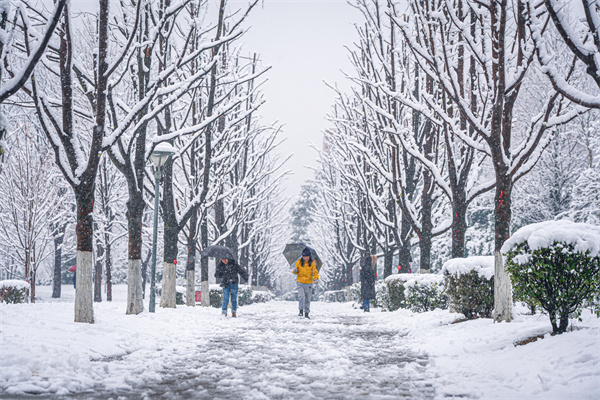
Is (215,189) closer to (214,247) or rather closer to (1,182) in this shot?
(214,247)

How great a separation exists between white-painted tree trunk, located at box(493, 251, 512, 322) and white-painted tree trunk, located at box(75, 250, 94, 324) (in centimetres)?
678

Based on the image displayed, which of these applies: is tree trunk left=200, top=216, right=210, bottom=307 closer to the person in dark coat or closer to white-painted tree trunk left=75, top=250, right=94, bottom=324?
the person in dark coat

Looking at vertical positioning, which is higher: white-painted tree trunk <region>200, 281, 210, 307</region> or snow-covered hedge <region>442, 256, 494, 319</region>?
snow-covered hedge <region>442, 256, 494, 319</region>

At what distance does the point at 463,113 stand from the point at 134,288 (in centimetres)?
791

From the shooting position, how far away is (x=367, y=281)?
17.5 m

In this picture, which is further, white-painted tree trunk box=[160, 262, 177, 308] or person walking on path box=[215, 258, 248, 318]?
white-painted tree trunk box=[160, 262, 177, 308]

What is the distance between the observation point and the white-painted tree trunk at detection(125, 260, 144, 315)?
10.6 metres

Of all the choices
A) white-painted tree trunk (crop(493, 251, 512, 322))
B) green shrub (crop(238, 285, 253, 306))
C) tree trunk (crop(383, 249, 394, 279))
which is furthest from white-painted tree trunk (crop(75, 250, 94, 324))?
green shrub (crop(238, 285, 253, 306))

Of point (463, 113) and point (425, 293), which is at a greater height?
point (463, 113)

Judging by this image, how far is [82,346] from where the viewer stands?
243 inches

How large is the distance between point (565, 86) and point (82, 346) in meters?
6.93

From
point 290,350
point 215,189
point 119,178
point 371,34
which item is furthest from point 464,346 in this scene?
point 119,178

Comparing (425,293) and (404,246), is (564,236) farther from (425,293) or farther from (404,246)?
(404,246)

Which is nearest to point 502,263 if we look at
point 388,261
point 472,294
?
point 472,294
